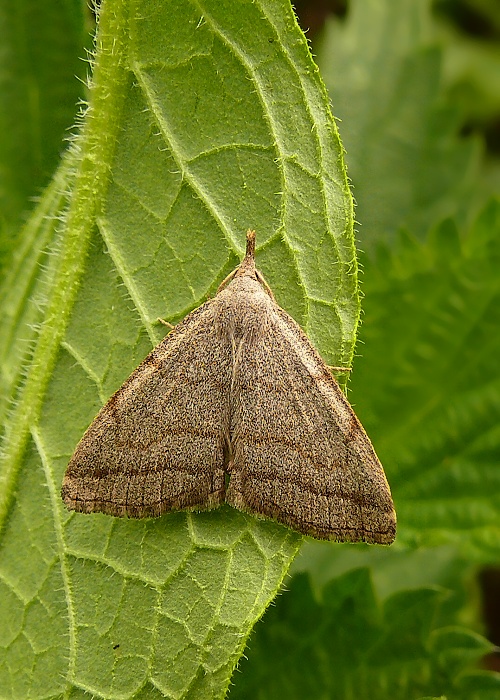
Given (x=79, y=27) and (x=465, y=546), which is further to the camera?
(x=465, y=546)

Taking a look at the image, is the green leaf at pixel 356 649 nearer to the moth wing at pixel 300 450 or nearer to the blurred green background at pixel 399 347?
the blurred green background at pixel 399 347

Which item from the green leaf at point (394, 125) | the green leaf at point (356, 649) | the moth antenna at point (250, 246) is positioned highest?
the green leaf at point (394, 125)

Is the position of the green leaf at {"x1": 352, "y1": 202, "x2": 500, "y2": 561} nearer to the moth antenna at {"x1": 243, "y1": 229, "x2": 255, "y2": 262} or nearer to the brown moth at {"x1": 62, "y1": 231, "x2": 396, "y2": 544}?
the brown moth at {"x1": 62, "y1": 231, "x2": 396, "y2": 544}

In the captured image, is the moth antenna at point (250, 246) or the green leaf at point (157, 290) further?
the moth antenna at point (250, 246)

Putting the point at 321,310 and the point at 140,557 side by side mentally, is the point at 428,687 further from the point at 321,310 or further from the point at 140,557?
the point at 321,310

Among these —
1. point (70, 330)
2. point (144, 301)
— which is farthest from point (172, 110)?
point (70, 330)

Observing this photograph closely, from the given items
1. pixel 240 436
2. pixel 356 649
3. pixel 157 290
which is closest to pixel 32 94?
pixel 157 290

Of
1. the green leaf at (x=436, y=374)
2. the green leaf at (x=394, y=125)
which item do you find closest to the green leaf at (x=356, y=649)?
the green leaf at (x=436, y=374)
